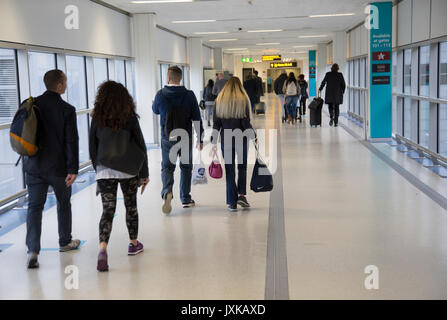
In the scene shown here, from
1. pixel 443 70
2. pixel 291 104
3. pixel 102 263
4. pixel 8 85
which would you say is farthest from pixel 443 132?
pixel 102 263

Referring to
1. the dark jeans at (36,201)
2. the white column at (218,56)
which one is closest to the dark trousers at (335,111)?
the dark jeans at (36,201)

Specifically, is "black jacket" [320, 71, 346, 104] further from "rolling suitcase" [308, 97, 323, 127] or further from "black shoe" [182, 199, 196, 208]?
"black shoe" [182, 199, 196, 208]

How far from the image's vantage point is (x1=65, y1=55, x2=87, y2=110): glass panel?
948cm

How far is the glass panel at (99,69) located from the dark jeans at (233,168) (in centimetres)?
550

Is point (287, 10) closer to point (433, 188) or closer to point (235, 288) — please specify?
point (433, 188)

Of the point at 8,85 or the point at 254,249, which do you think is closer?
the point at 254,249

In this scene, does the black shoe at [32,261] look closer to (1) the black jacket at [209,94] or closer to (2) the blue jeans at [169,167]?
(2) the blue jeans at [169,167]

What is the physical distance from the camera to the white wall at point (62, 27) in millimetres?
6637

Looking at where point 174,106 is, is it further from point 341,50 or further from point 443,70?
point 341,50

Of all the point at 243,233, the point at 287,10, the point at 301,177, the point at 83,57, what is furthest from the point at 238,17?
the point at 243,233

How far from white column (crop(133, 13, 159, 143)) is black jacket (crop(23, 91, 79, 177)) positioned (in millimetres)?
8147

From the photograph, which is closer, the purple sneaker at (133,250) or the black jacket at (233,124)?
the purple sneaker at (133,250)

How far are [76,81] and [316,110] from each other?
7.21m

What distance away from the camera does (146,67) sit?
12.4 meters
